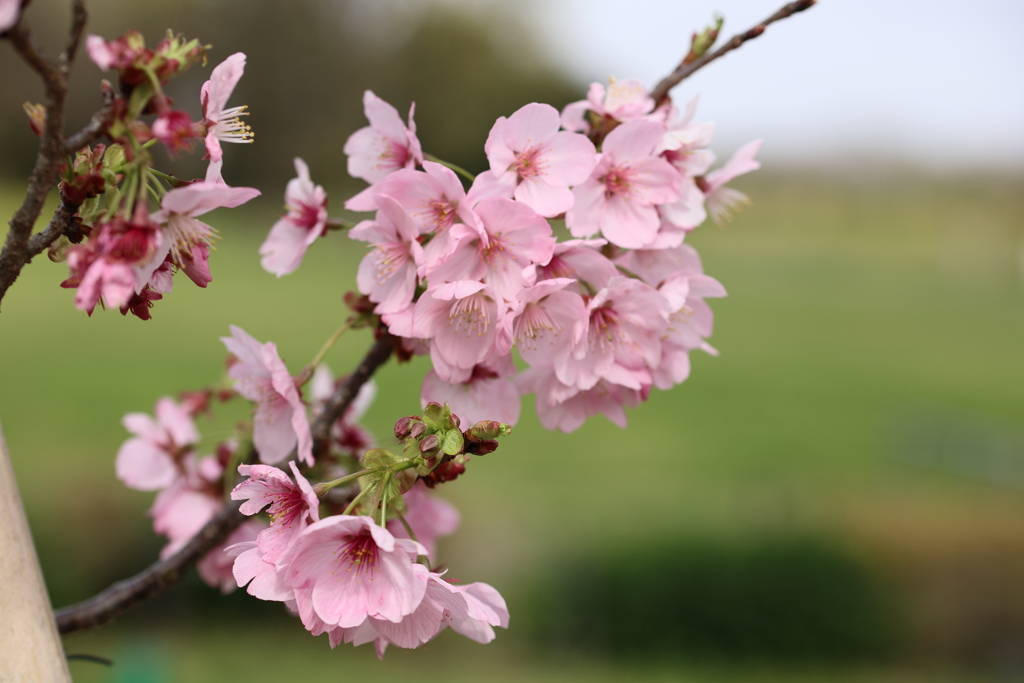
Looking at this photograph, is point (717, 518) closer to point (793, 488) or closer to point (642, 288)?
point (793, 488)

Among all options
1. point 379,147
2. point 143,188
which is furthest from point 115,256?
point 379,147

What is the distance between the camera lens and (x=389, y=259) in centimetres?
43

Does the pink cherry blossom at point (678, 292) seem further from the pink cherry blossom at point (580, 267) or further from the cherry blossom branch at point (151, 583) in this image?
the cherry blossom branch at point (151, 583)

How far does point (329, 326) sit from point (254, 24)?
7384 mm

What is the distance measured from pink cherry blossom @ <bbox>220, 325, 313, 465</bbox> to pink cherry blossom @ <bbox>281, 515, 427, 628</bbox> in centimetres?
13

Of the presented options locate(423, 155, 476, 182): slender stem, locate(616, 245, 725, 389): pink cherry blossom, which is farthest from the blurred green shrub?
locate(423, 155, 476, 182): slender stem

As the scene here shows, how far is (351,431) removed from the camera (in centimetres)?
63

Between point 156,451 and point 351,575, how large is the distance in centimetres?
44

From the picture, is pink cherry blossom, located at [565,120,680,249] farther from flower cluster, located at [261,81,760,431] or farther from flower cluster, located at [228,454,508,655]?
flower cluster, located at [228,454,508,655]

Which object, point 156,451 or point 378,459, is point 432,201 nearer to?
point 378,459

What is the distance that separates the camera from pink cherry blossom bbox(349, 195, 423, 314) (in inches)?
16.4

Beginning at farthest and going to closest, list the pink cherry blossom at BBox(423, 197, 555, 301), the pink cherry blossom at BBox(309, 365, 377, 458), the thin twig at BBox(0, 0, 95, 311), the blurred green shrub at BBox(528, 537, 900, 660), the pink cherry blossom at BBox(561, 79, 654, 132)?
the blurred green shrub at BBox(528, 537, 900, 660) → the pink cherry blossom at BBox(309, 365, 377, 458) → the pink cherry blossom at BBox(561, 79, 654, 132) → the pink cherry blossom at BBox(423, 197, 555, 301) → the thin twig at BBox(0, 0, 95, 311)

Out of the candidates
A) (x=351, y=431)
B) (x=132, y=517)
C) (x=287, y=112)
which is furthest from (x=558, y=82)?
(x=351, y=431)

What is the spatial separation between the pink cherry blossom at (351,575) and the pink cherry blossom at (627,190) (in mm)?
199
